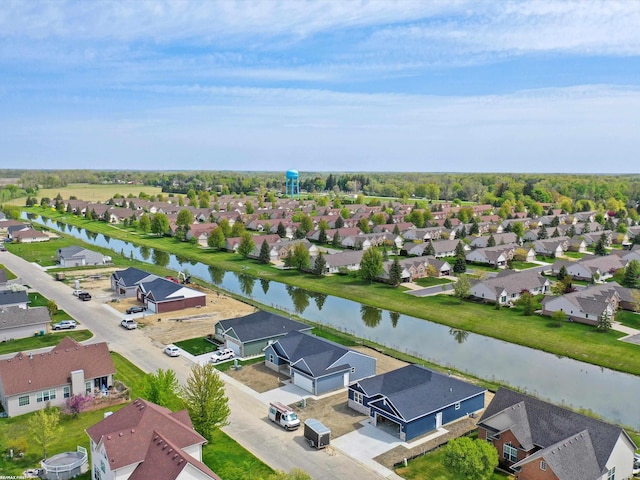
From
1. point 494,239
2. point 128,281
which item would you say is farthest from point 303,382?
point 494,239

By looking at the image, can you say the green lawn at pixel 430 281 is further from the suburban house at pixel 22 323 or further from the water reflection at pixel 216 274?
the suburban house at pixel 22 323

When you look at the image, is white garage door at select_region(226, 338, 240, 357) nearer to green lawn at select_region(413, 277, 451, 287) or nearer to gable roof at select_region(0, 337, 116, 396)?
gable roof at select_region(0, 337, 116, 396)

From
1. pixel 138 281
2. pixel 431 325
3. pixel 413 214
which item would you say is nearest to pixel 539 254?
pixel 413 214

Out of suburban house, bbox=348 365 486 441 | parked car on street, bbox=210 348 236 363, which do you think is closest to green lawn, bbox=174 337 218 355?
parked car on street, bbox=210 348 236 363

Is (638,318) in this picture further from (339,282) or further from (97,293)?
(97,293)

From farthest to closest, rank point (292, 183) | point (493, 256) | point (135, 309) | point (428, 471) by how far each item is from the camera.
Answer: point (292, 183)
point (493, 256)
point (135, 309)
point (428, 471)

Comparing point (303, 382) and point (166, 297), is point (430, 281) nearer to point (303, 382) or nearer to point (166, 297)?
point (166, 297)

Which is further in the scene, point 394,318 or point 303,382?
point 394,318
